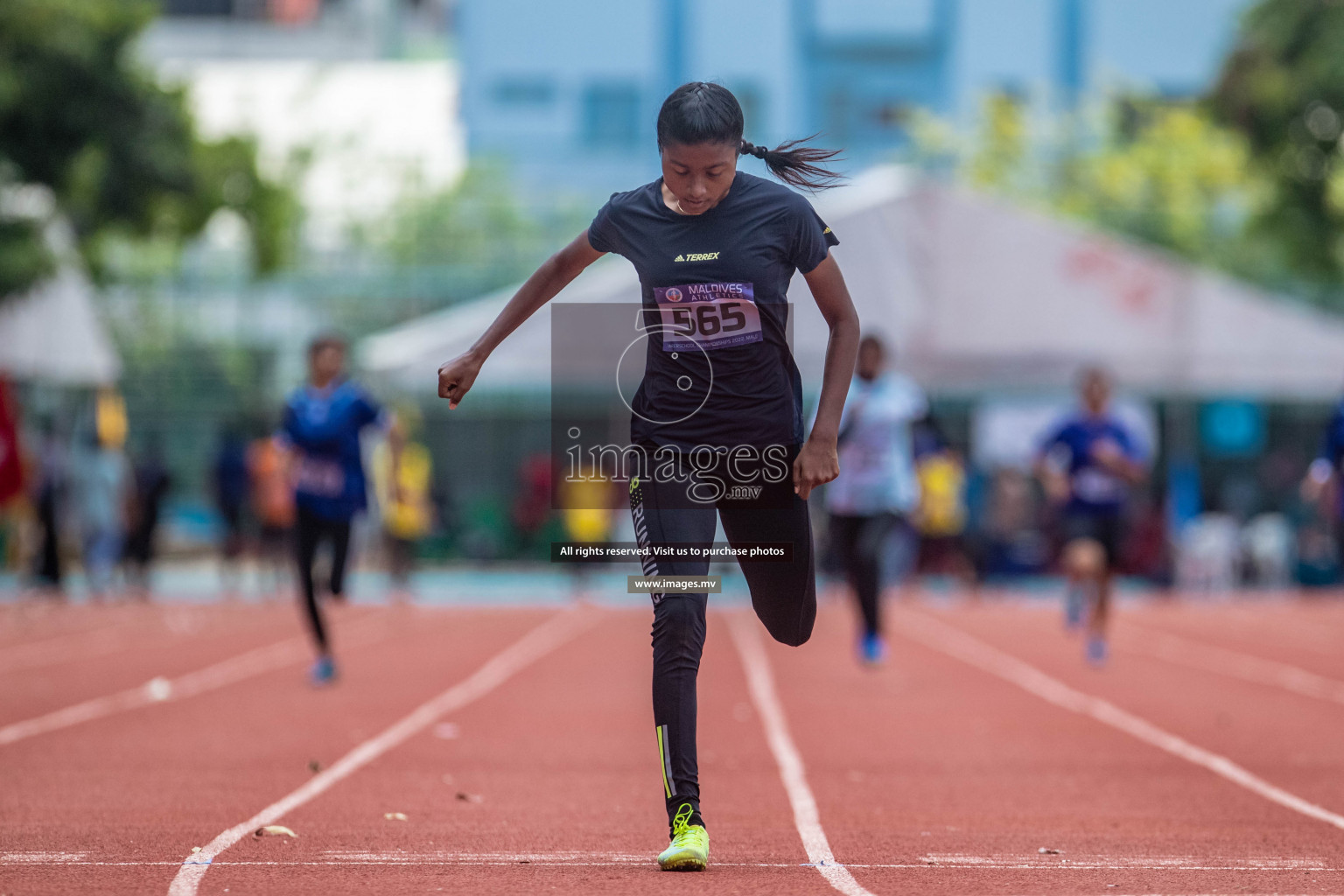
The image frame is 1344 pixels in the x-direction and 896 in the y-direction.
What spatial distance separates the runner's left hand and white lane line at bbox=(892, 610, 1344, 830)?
8.07ft

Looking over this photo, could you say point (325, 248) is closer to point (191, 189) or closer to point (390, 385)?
point (191, 189)

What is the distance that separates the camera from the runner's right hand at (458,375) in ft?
17.4

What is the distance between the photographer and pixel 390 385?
19.1m

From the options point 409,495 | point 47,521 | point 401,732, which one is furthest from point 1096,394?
point 47,521

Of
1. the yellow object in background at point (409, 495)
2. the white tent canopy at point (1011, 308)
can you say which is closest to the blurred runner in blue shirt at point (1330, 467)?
the white tent canopy at point (1011, 308)

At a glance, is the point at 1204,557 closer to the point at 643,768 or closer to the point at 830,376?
the point at 643,768

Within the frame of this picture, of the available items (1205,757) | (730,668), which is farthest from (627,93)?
(1205,757)

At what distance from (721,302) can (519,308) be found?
605 mm

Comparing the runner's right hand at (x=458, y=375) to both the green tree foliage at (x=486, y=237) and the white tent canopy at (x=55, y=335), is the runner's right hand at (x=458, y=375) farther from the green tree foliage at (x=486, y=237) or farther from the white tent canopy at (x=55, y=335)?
the green tree foliage at (x=486, y=237)

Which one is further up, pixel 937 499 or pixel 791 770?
pixel 791 770

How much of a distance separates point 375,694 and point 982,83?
43.7 meters

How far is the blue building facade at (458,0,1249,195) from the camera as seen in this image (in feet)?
171

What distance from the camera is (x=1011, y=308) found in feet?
64.5

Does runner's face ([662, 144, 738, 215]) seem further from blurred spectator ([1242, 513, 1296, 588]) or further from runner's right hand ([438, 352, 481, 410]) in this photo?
blurred spectator ([1242, 513, 1296, 588])
